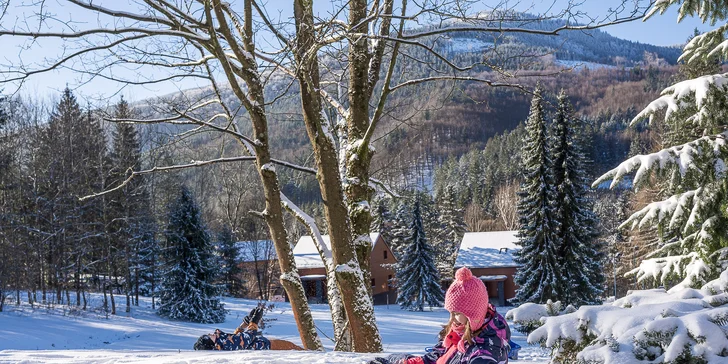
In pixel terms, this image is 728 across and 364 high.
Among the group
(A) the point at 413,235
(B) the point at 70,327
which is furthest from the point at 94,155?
(A) the point at 413,235

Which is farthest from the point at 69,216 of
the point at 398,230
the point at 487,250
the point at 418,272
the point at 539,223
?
A: the point at 487,250

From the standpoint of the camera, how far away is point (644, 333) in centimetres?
358

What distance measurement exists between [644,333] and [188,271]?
2881 cm

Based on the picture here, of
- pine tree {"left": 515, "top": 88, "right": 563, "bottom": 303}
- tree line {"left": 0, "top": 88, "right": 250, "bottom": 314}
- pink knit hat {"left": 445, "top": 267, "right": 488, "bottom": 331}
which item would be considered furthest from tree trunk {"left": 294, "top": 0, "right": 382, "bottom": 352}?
pine tree {"left": 515, "top": 88, "right": 563, "bottom": 303}

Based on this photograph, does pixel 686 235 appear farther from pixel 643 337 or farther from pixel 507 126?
pixel 507 126

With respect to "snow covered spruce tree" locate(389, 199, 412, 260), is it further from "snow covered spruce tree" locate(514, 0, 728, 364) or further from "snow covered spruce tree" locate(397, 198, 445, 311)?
"snow covered spruce tree" locate(514, 0, 728, 364)

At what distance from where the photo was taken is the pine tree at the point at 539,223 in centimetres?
2844

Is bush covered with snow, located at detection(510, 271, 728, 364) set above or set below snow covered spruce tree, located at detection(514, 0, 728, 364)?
below

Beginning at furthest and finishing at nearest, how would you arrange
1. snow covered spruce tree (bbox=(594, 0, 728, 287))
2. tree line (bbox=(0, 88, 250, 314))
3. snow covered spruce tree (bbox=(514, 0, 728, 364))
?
tree line (bbox=(0, 88, 250, 314)) < snow covered spruce tree (bbox=(594, 0, 728, 287)) < snow covered spruce tree (bbox=(514, 0, 728, 364))

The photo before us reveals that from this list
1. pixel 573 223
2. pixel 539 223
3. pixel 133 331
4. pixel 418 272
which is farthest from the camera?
pixel 418 272

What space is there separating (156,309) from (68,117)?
36.5ft

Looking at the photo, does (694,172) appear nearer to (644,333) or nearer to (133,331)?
(644,333)

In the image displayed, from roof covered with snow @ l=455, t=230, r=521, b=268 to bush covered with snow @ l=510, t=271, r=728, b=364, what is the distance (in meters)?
44.4

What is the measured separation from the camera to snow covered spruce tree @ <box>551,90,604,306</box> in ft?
93.1
